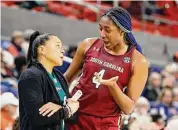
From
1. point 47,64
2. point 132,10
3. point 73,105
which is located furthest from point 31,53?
point 132,10

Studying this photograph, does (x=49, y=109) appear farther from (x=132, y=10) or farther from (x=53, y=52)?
(x=132, y=10)

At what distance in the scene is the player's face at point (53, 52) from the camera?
3217 millimetres

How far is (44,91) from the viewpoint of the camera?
3113 millimetres

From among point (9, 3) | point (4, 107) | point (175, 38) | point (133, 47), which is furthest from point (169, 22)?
point (133, 47)

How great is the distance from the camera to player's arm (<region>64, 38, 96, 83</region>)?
11.8ft

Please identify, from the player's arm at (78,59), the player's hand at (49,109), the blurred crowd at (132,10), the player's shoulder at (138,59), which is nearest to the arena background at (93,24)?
the blurred crowd at (132,10)

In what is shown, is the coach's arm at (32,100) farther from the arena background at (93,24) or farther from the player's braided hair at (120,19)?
the arena background at (93,24)

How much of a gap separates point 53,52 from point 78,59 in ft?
1.44

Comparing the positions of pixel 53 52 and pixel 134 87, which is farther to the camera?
pixel 134 87

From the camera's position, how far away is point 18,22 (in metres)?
9.30

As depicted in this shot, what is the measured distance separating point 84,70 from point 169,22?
26.9ft

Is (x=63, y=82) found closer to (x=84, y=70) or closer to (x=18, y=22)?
(x=84, y=70)

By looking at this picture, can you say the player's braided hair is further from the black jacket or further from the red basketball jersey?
the black jacket

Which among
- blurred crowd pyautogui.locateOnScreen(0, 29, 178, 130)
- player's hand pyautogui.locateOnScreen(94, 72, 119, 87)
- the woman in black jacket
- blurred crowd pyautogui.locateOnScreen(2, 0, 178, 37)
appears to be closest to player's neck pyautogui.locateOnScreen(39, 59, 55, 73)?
the woman in black jacket
